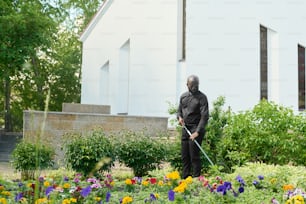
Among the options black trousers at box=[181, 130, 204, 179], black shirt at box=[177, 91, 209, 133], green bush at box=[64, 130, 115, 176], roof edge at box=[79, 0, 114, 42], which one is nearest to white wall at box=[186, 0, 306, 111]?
roof edge at box=[79, 0, 114, 42]

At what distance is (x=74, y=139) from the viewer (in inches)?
301

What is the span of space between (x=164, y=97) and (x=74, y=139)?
6.71 metres

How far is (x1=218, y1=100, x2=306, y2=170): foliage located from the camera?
7.96 m

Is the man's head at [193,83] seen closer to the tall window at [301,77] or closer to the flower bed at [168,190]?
the flower bed at [168,190]

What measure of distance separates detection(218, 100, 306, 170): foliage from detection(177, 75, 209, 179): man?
1.18m

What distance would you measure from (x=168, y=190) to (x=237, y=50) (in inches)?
366

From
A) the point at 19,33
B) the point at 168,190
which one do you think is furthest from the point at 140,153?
the point at 19,33

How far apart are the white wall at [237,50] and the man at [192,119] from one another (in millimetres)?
6225

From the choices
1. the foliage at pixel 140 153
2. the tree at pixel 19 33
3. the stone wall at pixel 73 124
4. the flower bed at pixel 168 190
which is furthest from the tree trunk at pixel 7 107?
the flower bed at pixel 168 190

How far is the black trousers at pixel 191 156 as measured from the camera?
7.07 metres

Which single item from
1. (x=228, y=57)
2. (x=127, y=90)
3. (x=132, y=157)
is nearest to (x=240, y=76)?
(x=228, y=57)

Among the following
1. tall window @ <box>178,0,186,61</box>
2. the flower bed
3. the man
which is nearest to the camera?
the flower bed

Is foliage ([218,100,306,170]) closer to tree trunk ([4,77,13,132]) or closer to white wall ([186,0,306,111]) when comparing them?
white wall ([186,0,306,111])

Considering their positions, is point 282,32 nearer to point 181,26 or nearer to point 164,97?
point 181,26
